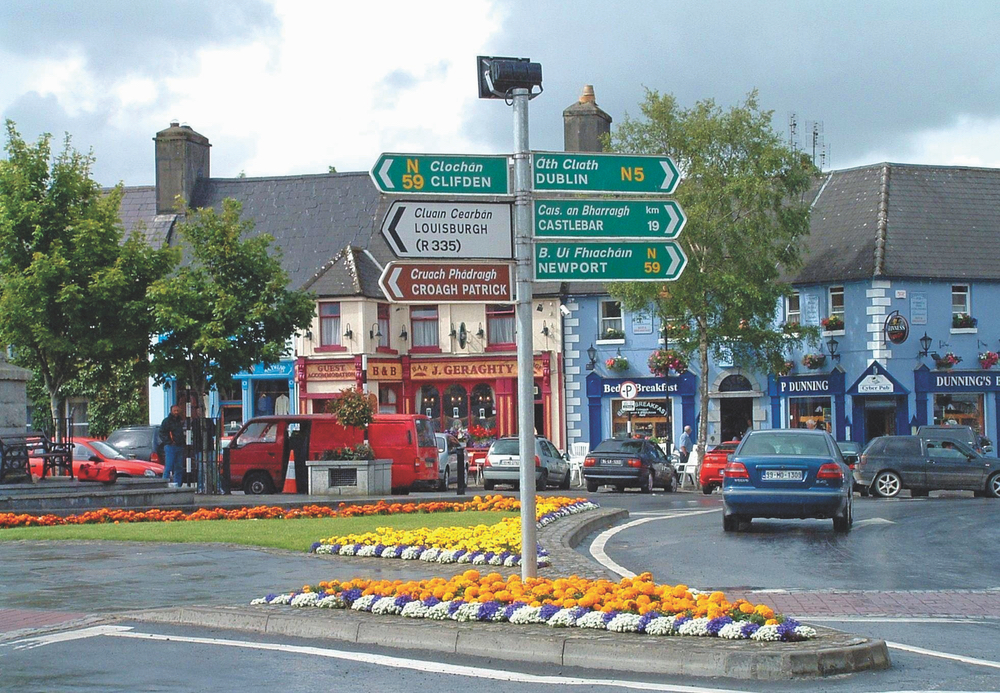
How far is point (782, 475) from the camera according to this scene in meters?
17.8

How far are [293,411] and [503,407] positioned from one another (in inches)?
308

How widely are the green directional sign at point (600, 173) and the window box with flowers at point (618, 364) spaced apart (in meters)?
38.0

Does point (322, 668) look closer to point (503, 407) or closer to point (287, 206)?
point (503, 407)

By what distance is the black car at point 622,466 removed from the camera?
3322cm

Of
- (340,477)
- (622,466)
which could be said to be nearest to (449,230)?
(340,477)

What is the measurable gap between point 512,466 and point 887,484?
9042mm

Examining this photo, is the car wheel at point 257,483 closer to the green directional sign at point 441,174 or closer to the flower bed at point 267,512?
the flower bed at point 267,512

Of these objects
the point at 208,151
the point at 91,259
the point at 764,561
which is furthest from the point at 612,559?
the point at 208,151

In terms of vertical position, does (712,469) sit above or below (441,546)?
below

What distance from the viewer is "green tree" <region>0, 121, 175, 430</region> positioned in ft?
90.0

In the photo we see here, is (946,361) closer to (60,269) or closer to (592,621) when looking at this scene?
(60,269)

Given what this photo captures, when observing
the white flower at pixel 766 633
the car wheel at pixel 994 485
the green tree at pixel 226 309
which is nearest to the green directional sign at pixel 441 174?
the white flower at pixel 766 633

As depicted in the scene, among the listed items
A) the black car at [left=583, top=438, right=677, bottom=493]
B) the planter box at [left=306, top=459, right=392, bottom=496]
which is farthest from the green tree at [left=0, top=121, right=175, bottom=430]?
the black car at [left=583, top=438, right=677, bottom=493]

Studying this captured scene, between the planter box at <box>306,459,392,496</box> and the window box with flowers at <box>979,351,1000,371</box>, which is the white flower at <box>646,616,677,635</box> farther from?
the window box with flowers at <box>979,351,1000,371</box>
